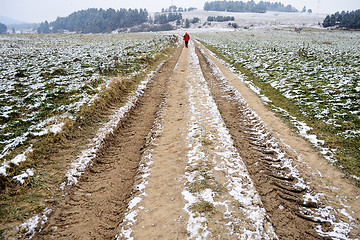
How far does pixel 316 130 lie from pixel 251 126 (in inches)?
98.4

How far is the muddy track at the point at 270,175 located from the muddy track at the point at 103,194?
3.51 m

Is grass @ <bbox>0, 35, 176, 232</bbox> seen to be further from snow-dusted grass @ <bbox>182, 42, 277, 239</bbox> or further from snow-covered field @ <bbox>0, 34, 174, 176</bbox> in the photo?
snow-dusted grass @ <bbox>182, 42, 277, 239</bbox>

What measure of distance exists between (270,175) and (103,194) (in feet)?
15.5

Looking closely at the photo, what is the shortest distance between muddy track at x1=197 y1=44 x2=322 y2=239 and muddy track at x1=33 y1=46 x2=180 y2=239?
351cm

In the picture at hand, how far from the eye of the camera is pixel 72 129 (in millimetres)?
7105

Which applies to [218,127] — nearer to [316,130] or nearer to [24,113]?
[316,130]

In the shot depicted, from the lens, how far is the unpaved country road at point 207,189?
381 cm

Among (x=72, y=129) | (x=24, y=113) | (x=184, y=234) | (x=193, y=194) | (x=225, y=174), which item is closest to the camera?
(x=184, y=234)

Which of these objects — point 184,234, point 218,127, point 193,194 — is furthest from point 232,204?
point 218,127

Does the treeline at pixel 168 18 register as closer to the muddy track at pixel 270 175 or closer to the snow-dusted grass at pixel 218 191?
the muddy track at pixel 270 175

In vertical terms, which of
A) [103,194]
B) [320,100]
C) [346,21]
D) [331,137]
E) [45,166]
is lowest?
[103,194]

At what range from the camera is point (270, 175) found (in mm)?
5340

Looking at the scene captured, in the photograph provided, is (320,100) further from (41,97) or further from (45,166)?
(41,97)

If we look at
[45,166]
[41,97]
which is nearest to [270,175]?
[45,166]
